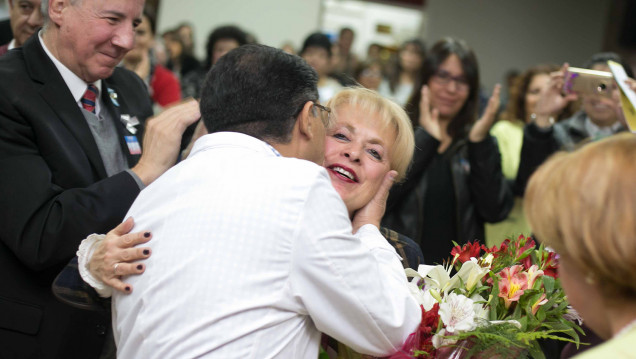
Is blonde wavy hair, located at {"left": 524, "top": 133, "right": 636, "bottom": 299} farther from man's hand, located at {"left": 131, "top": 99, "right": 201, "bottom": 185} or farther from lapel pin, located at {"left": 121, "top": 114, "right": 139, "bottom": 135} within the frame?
lapel pin, located at {"left": 121, "top": 114, "right": 139, "bottom": 135}

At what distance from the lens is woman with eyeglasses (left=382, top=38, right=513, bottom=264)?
3.31 metres

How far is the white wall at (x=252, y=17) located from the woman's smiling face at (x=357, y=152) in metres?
8.08

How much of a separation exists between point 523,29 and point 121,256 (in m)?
11.0

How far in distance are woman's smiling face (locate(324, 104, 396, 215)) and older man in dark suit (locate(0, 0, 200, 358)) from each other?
479 millimetres

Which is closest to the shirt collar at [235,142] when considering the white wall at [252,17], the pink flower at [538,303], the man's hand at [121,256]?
the man's hand at [121,256]

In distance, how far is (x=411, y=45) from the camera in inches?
281

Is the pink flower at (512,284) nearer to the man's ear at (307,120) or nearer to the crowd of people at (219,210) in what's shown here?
the crowd of people at (219,210)

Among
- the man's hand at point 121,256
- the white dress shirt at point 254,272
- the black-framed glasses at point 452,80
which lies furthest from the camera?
the black-framed glasses at point 452,80

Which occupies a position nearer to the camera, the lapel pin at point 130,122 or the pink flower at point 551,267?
the pink flower at point 551,267

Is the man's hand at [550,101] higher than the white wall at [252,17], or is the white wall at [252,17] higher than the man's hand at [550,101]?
the man's hand at [550,101]

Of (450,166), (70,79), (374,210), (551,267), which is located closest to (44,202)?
(70,79)

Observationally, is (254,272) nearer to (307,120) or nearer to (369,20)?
(307,120)

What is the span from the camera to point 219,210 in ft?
5.23

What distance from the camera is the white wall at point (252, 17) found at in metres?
10.4
